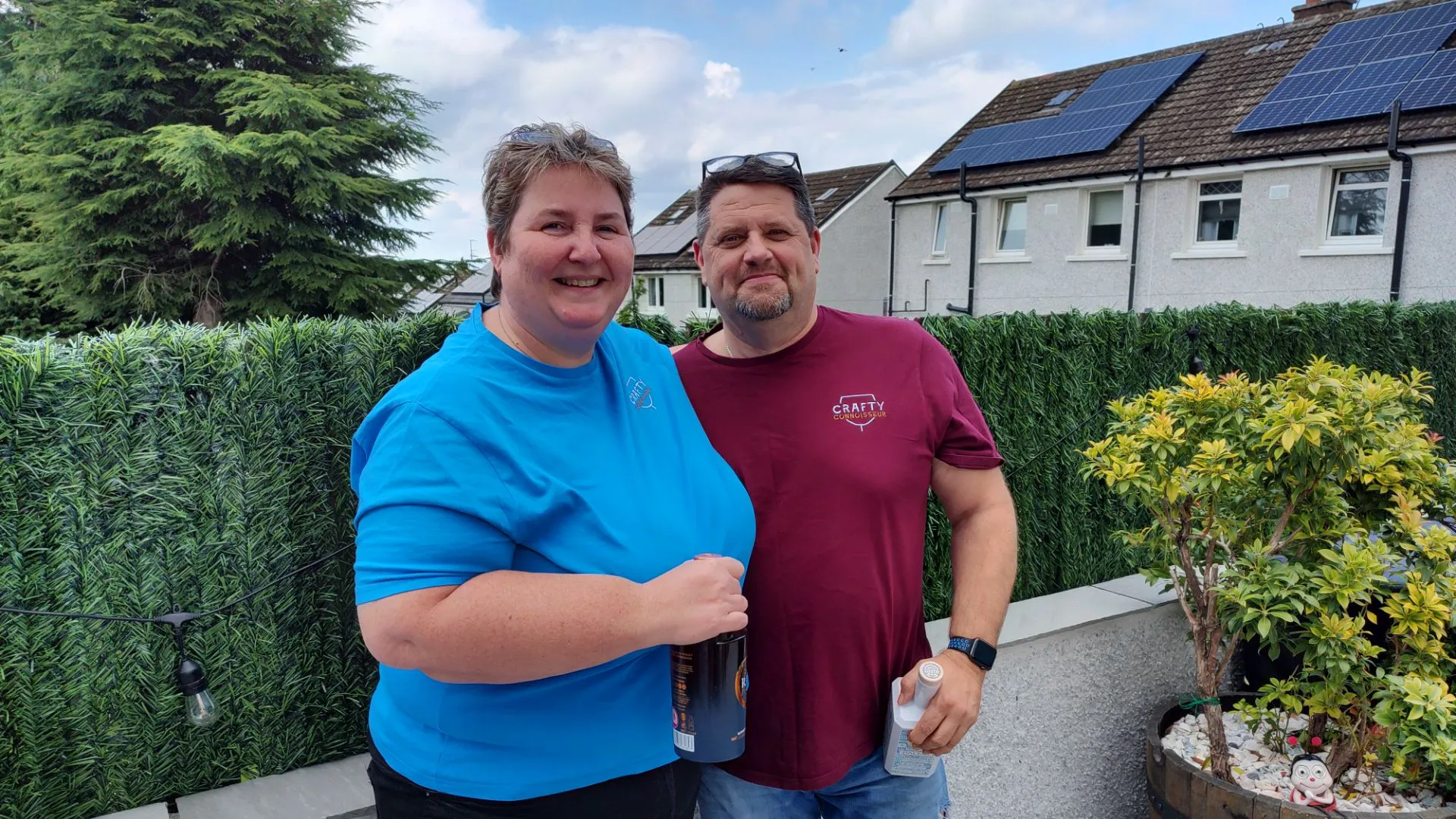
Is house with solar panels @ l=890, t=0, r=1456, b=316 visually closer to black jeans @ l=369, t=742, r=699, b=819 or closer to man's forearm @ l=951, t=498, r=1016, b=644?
man's forearm @ l=951, t=498, r=1016, b=644

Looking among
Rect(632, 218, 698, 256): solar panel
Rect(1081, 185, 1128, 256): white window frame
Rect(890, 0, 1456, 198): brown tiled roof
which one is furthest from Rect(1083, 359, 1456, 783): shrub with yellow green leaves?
Rect(632, 218, 698, 256): solar panel

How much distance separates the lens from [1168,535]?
3.40 meters

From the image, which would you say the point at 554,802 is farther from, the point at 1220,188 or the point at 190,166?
the point at 190,166

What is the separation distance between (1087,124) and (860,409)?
786 inches

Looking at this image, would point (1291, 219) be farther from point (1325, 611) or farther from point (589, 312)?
point (589, 312)

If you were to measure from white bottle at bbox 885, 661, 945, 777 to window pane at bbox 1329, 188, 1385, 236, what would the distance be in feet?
54.4

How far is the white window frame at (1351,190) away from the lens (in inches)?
557

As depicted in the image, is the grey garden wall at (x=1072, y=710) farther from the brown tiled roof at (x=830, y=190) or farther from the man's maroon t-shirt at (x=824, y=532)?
the brown tiled roof at (x=830, y=190)

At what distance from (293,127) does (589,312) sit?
2268cm

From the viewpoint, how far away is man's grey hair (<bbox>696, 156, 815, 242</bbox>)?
2027 mm

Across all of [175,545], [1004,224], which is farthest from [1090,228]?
[175,545]

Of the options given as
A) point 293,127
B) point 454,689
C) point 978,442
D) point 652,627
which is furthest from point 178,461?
point 293,127

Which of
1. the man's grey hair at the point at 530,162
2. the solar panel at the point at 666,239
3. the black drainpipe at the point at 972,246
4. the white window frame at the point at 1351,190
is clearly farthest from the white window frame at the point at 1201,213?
the man's grey hair at the point at 530,162

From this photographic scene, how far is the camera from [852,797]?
2.06 meters
